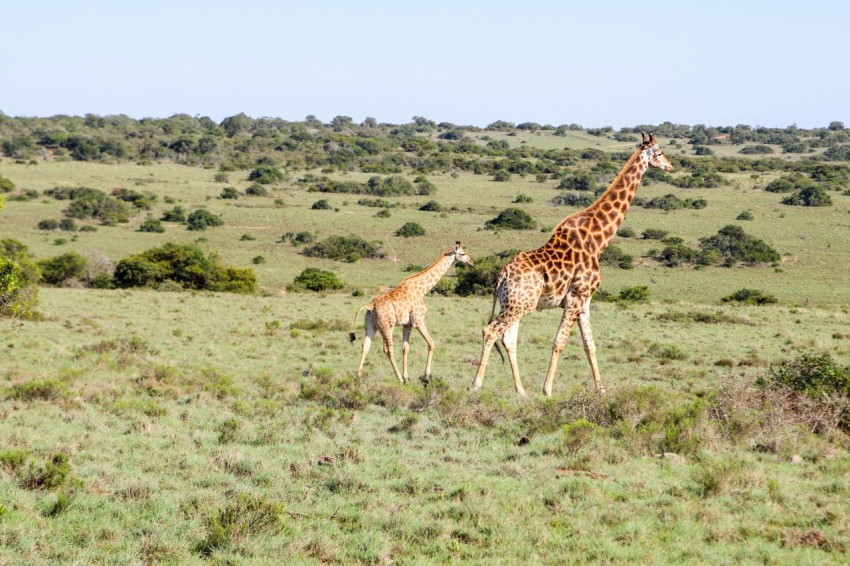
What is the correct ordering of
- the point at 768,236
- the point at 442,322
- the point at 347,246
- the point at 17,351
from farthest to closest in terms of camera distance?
the point at 768,236 < the point at 347,246 < the point at 442,322 < the point at 17,351

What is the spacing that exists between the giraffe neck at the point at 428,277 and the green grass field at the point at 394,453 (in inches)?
71.2

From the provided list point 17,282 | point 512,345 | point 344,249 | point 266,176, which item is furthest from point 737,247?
point 266,176

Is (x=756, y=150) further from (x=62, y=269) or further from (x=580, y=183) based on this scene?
(x=62, y=269)

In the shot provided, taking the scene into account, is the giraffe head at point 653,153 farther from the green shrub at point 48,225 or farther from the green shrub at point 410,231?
the green shrub at point 48,225

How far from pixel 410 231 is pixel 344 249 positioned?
7.09 m

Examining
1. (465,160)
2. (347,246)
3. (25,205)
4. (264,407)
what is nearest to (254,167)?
(465,160)

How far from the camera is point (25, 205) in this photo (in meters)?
63.6

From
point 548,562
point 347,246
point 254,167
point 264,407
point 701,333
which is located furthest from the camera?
point 254,167

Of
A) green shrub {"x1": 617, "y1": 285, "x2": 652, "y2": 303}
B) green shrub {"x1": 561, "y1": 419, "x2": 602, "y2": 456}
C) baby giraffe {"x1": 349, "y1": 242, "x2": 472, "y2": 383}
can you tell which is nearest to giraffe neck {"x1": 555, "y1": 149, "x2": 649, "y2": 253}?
green shrub {"x1": 561, "y1": 419, "x2": 602, "y2": 456}

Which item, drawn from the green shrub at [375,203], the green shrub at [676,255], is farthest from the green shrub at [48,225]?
the green shrub at [676,255]

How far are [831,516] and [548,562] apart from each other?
2545mm

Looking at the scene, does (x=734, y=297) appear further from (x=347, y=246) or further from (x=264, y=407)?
(x=264, y=407)

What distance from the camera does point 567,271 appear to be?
12.6 m

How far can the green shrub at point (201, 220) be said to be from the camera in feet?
190
